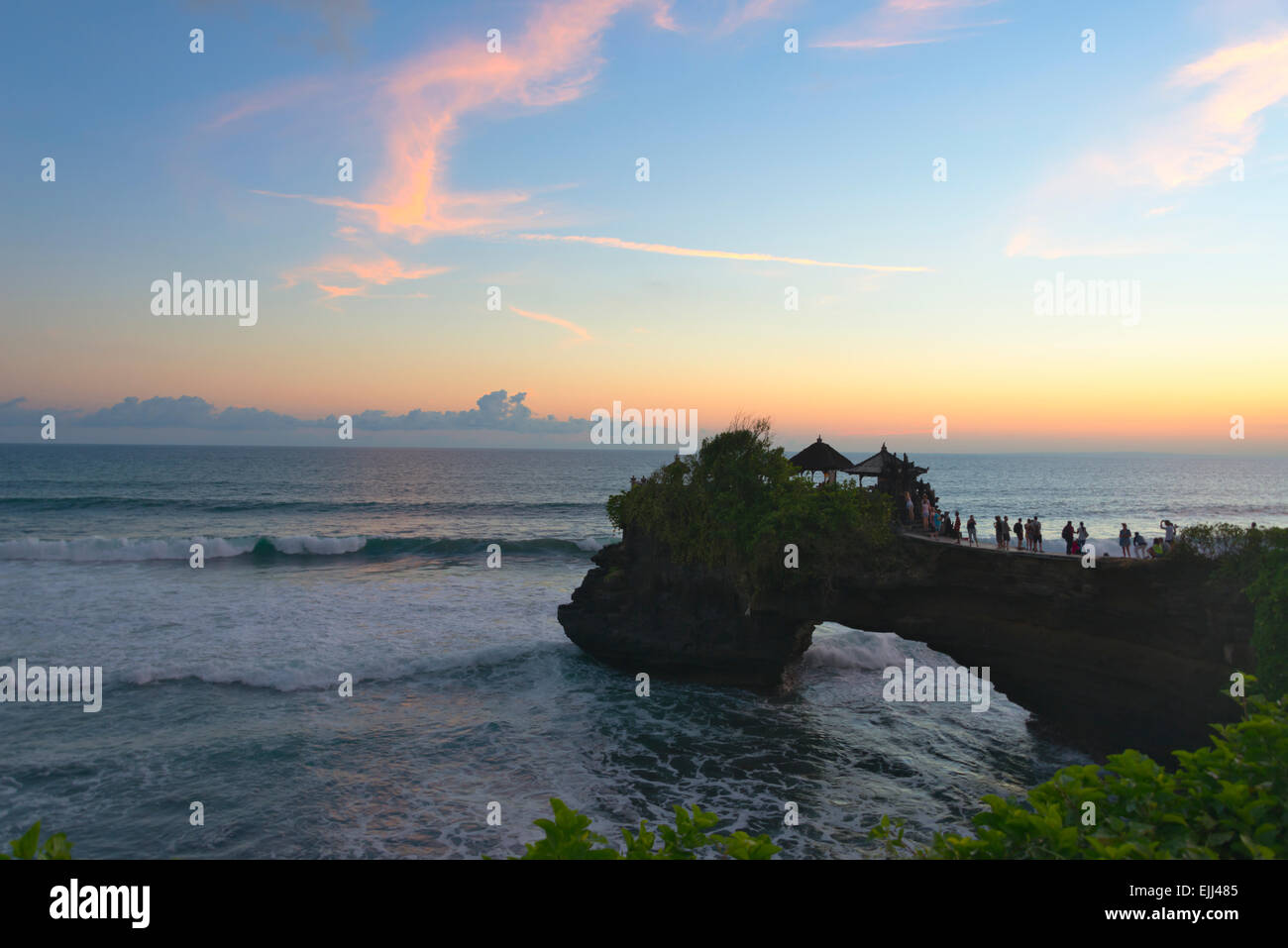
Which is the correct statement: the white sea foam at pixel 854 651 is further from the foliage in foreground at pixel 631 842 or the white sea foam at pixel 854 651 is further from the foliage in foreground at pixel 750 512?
the foliage in foreground at pixel 631 842

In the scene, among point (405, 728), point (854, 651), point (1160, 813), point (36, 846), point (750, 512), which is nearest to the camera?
point (36, 846)

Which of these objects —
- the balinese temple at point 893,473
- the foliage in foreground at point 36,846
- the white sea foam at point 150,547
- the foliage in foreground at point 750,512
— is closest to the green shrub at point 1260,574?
the foliage in foreground at point 750,512

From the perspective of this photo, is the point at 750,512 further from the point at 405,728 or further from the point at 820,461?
the point at 405,728

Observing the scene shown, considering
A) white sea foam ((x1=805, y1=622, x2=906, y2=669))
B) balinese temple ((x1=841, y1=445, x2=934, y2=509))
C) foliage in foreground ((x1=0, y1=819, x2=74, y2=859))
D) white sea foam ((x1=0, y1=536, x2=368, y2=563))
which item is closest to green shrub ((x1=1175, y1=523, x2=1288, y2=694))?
balinese temple ((x1=841, y1=445, x2=934, y2=509))

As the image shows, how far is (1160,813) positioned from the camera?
4.55m

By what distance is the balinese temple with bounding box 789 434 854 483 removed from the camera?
2442 centimetres

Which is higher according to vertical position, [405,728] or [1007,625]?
[1007,625]

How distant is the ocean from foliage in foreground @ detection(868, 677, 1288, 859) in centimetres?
1012

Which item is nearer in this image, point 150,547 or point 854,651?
point 854,651

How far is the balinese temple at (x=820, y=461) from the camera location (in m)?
24.4

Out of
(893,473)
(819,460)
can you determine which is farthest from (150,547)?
(893,473)

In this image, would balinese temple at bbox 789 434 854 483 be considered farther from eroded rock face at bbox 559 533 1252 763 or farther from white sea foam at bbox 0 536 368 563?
white sea foam at bbox 0 536 368 563

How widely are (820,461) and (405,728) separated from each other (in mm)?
15657

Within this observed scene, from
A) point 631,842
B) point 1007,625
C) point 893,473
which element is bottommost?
point 1007,625
